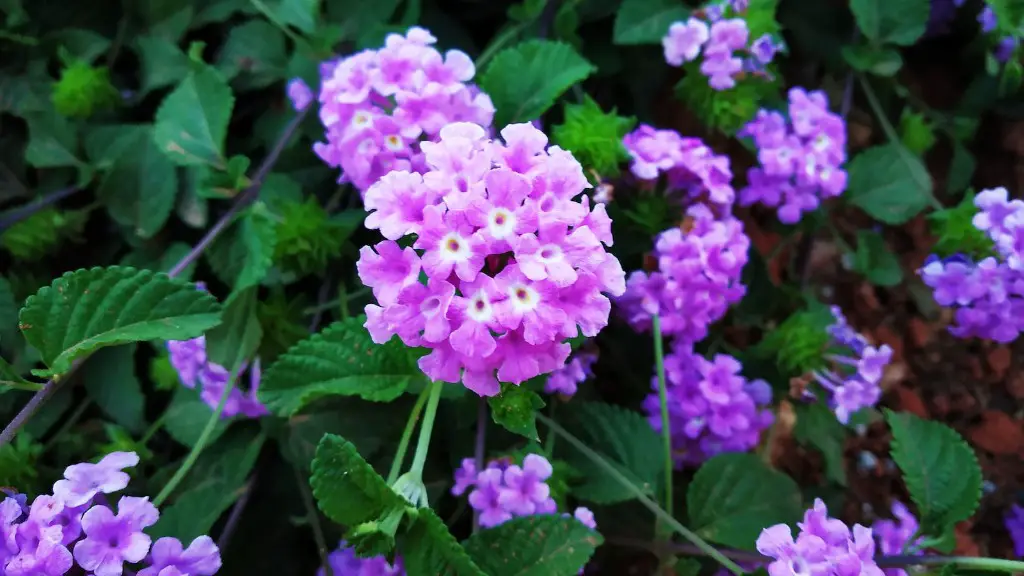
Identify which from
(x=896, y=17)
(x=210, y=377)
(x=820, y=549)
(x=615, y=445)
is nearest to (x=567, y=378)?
(x=615, y=445)

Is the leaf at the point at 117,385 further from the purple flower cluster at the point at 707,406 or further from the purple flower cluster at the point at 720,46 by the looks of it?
the purple flower cluster at the point at 720,46

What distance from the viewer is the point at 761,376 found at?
4.09 ft

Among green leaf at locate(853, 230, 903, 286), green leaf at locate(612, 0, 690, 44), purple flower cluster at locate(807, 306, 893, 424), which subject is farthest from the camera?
green leaf at locate(853, 230, 903, 286)

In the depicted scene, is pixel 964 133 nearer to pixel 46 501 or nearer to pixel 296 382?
pixel 296 382

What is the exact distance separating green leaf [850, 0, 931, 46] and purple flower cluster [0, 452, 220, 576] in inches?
51.4

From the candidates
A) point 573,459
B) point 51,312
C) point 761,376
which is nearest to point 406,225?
point 51,312

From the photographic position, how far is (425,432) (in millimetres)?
835

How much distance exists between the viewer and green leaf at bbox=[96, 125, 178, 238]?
4.06ft

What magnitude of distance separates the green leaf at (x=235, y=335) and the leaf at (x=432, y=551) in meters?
0.36

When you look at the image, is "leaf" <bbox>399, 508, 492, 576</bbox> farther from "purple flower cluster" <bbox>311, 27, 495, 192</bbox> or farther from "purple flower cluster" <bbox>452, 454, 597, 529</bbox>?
"purple flower cluster" <bbox>311, 27, 495, 192</bbox>

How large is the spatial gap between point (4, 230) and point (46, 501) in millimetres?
655

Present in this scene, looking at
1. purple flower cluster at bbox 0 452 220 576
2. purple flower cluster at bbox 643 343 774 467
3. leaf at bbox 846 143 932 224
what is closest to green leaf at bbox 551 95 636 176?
purple flower cluster at bbox 643 343 774 467

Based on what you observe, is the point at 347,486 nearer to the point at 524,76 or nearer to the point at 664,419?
the point at 664,419

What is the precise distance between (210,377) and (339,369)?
270mm
